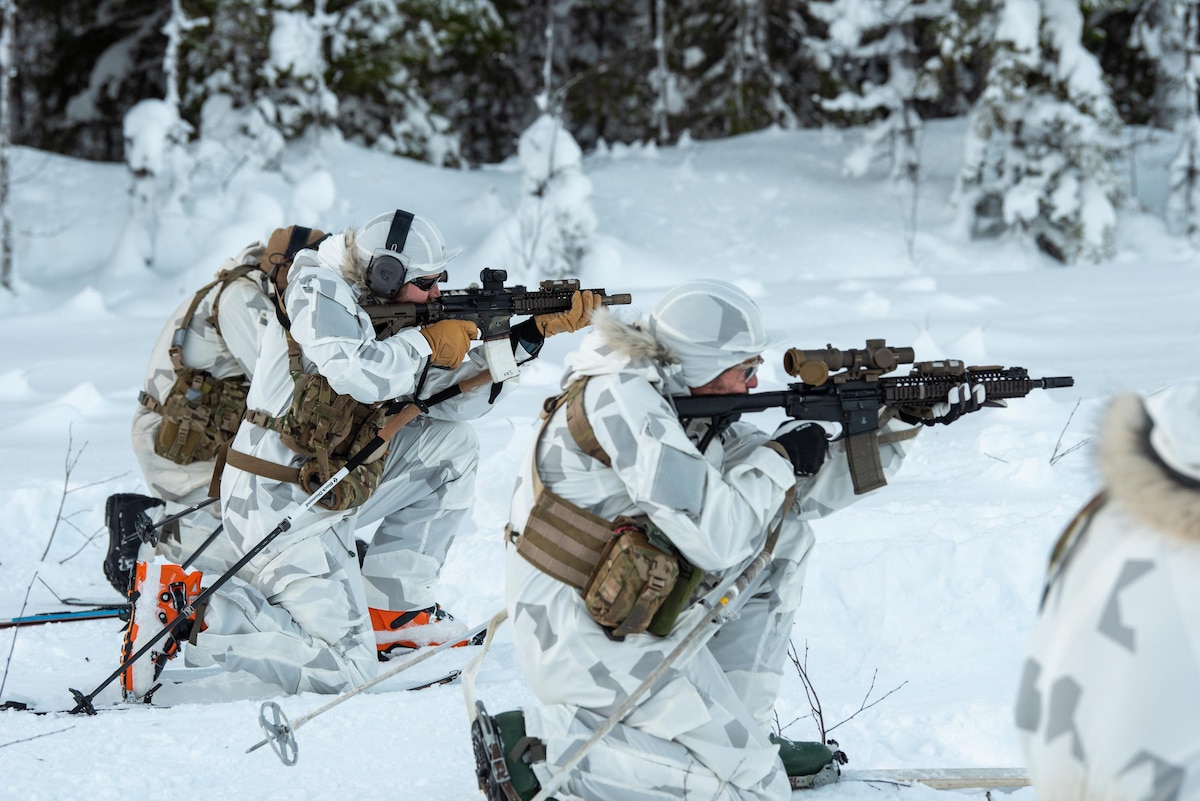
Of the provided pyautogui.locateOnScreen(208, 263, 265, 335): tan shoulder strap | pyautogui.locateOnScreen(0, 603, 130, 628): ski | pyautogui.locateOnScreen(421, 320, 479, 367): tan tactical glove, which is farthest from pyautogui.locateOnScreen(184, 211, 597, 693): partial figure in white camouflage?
pyautogui.locateOnScreen(0, 603, 130, 628): ski

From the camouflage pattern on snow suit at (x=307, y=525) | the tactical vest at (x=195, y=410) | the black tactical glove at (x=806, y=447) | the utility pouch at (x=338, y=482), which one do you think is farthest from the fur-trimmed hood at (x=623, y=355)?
the tactical vest at (x=195, y=410)

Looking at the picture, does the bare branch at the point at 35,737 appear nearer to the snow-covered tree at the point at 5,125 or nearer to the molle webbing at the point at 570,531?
the molle webbing at the point at 570,531

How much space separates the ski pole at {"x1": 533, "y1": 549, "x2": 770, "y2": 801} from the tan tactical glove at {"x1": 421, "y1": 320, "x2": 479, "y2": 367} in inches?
74.2

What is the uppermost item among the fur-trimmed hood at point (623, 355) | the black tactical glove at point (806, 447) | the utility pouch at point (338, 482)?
A: the fur-trimmed hood at point (623, 355)

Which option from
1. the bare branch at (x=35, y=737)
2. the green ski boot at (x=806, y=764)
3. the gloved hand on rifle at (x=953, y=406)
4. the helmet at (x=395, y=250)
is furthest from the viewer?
the helmet at (x=395, y=250)

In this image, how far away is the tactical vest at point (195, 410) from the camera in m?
5.09

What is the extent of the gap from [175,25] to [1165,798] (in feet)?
50.5

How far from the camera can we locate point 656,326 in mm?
3010

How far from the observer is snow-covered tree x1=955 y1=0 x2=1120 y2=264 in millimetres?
14219

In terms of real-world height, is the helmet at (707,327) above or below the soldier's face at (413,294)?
above

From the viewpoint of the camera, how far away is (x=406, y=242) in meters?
4.56

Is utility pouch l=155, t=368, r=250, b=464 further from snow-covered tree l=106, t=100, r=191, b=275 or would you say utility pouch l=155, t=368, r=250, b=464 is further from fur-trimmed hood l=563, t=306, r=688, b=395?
snow-covered tree l=106, t=100, r=191, b=275

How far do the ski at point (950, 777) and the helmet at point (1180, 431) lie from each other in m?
1.87

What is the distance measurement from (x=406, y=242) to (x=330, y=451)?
2.70 feet
